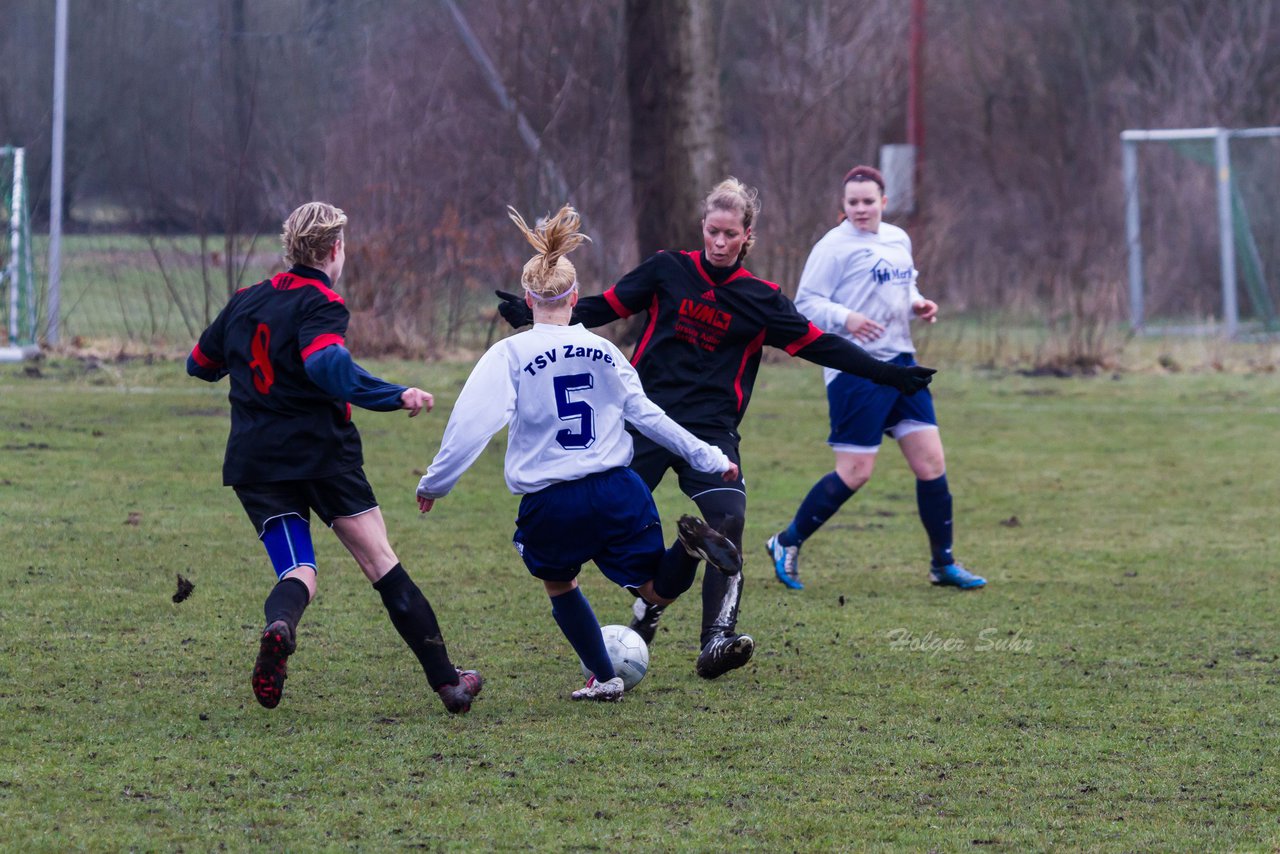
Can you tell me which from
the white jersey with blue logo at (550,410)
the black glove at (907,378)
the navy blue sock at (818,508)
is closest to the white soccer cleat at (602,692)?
the white jersey with blue logo at (550,410)

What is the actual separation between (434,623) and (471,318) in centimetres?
1130

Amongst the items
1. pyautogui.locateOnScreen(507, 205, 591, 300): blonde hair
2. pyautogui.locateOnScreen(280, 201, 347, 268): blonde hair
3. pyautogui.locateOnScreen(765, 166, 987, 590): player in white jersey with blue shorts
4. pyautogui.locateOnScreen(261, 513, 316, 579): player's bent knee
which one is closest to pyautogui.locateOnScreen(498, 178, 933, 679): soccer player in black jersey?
pyautogui.locateOnScreen(507, 205, 591, 300): blonde hair

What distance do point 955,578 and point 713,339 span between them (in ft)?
7.36

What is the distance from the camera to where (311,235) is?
4.83 metres

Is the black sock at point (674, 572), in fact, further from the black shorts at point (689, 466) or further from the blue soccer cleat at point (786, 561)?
the blue soccer cleat at point (786, 561)

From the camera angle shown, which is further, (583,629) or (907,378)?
(907,378)

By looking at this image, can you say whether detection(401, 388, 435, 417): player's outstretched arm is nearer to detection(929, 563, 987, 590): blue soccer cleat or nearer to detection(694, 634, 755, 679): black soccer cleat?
detection(694, 634, 755, 679): black soccer cleat

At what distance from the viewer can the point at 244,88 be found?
51.0ft

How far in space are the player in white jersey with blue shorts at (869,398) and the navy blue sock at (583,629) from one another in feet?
7.46

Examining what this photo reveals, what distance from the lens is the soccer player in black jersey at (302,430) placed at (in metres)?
4.74

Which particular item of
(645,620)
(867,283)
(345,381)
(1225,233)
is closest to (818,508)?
(867,283)

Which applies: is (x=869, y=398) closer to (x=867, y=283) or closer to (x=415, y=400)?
(x=867, y=283)

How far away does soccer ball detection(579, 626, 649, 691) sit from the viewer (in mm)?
5273

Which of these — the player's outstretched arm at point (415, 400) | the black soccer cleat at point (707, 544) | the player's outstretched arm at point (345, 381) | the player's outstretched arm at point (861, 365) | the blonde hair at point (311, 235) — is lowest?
the black soccer cleat at point (707, 544)
